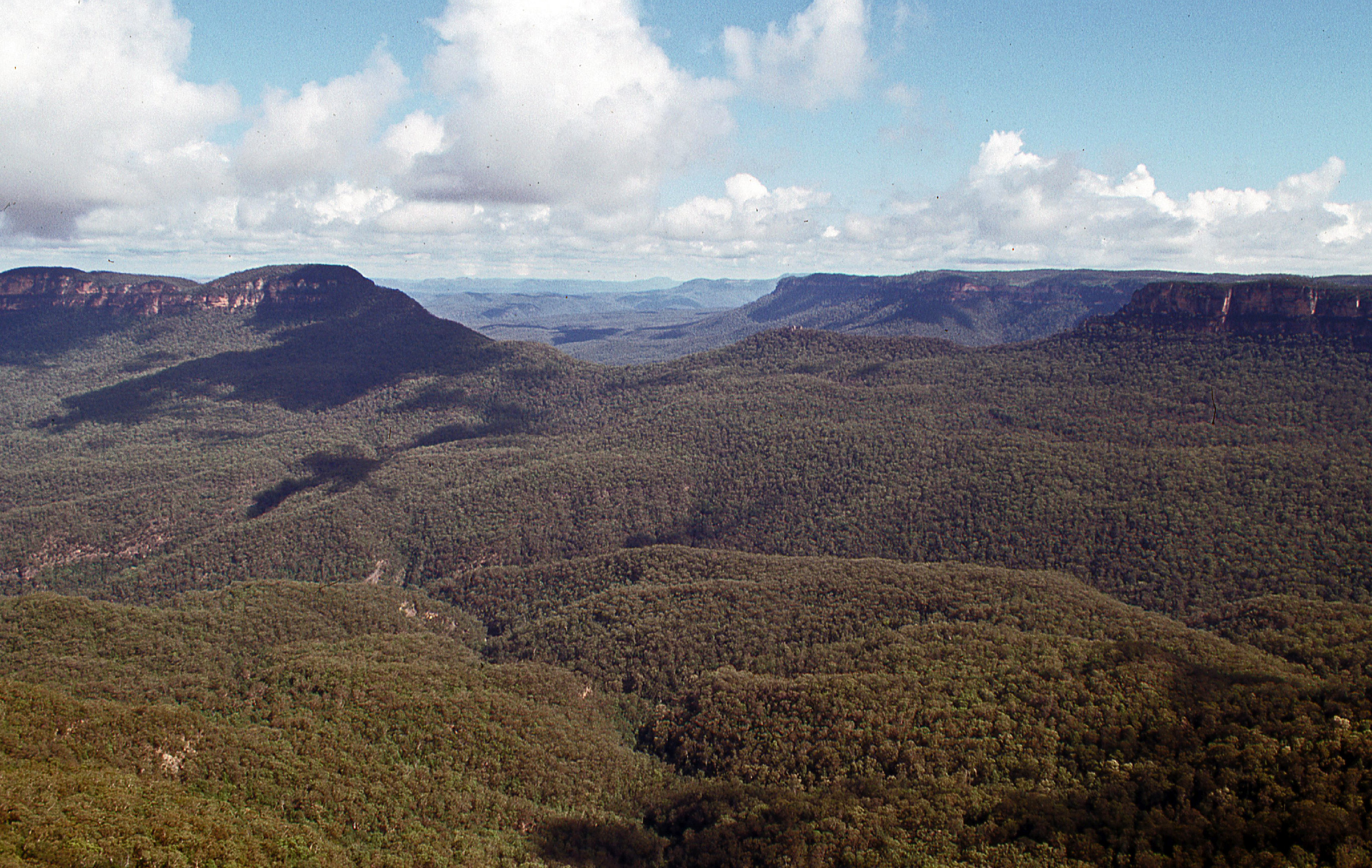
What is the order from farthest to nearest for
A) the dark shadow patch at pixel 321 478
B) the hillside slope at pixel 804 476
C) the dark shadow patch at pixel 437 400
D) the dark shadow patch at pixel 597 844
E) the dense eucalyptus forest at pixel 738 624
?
1. the dark shadow patch at pixel 437 400
2. the dark shadow patch at pixel 321 478
3. the hillside slope at pixel 804 476
4. the dark shadow patch at pixel 597 844
5. the dense eucalyptus forest at pixel 738 624

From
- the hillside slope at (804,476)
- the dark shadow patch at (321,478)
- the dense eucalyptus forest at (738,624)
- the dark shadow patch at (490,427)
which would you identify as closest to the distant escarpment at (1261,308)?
the dense eucalyptus forest at (738,624)

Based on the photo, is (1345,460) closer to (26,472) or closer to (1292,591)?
(1292,591)

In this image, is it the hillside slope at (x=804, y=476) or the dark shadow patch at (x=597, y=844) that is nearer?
the dark shadow patch at (x=597, y=844)

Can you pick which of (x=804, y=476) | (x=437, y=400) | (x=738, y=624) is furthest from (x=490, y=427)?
(x=738, y=624)

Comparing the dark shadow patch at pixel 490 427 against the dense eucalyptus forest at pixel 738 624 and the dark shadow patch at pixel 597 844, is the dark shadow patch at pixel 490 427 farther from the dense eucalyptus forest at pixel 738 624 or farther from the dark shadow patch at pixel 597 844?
the dark shadow patch at pixel 597 844

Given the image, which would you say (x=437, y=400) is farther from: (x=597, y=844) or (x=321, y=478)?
(x=597, y=844)

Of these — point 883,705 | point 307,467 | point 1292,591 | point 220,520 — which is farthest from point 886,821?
point 307,467

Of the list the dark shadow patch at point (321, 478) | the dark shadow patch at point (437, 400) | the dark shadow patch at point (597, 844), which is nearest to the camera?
the dark shadow patch at point (597, 844)
